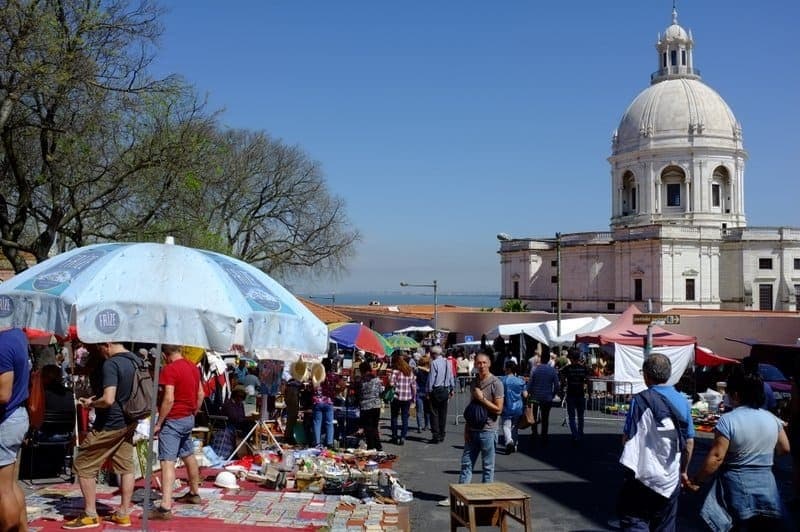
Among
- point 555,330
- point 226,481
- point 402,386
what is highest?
point 555,330

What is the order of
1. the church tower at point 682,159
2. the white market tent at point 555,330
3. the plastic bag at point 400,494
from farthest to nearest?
the church tower at point 682,159 → the white market tent at point 555,330 → the plastic bag at point 400,494

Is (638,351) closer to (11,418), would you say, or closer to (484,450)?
(484,450)

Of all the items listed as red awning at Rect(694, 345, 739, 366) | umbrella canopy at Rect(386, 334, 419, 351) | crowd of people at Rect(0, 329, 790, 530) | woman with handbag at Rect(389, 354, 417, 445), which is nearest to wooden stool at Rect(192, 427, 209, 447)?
crowd of people at Rect(0, 329, 790, 530)

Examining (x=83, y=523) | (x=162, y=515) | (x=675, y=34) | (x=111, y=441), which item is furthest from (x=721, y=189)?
(x=83, y=523)

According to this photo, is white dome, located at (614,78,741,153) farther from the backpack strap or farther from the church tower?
the backpack strap

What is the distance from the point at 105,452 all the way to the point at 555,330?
22.8m

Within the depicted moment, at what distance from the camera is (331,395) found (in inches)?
542

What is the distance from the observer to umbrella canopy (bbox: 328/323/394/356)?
1714 cm

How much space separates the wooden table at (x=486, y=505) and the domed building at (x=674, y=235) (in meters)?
51.4

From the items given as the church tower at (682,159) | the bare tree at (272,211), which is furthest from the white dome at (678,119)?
the bare tree at (272,211)

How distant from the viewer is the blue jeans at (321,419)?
1361cm

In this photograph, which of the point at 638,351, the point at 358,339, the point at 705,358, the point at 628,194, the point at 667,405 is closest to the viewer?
the point at 667,405

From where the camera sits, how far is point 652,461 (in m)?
5.98

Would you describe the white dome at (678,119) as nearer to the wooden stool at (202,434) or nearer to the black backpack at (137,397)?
the wooden stool at (202,434)
